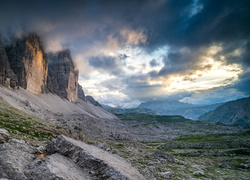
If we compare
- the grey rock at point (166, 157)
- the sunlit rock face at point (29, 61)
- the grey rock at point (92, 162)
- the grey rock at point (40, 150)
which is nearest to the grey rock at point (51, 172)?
the grey rock at point (92, 162)

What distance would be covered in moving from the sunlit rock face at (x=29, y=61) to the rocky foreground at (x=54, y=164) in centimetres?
15512

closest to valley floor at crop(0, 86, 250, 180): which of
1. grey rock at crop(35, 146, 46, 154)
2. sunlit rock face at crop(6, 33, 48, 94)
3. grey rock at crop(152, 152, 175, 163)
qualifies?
grey rock at crop(152, 152, 175, 163)

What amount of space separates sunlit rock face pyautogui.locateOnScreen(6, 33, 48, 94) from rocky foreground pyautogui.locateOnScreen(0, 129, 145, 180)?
155 m

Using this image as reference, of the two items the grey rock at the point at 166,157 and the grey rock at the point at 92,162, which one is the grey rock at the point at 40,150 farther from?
the grey rock at the point at 166,157

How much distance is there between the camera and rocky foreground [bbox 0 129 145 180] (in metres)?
8.45

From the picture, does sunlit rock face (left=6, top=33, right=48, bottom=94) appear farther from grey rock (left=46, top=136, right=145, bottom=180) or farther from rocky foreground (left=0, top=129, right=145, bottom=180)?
grey rock (left=46, top=136, right=145, bottom=180)

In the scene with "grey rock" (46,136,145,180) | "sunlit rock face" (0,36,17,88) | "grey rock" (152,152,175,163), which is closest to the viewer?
"grey rock" (46,136,145,180)

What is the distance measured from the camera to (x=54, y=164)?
32.4 ft

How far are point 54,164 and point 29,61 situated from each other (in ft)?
570

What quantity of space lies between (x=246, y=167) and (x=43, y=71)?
202197mm

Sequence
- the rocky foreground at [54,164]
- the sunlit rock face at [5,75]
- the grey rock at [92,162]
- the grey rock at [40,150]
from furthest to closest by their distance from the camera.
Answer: the sunlit rock face at [5,75] → the grey rock at [40,150] → the grey rock at [92,162] → the rocky foreground at [54,164]

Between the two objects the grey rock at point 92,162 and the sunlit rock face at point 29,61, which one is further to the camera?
the sunlit rock face at point 29,61

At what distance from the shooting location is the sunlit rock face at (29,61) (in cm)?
13850

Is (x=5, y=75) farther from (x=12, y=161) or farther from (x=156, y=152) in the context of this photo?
(x=12, y=161)
